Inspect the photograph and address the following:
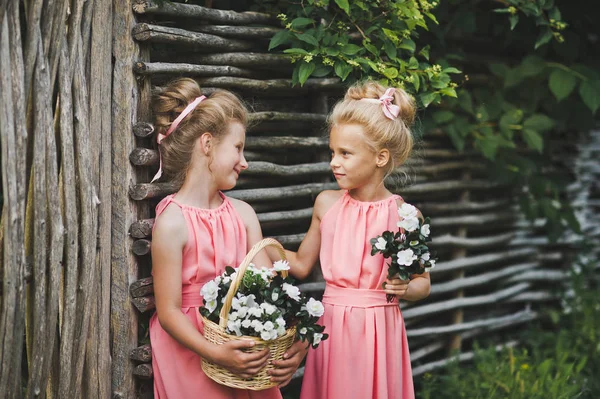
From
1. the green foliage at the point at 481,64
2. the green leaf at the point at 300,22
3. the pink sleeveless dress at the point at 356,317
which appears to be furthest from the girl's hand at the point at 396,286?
the green leaf at the point at 300,22

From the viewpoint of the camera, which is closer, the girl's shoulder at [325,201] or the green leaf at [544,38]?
the girl's shoulder at [325,201]

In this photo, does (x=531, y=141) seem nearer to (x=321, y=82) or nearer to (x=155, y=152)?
(x=321, y=82)

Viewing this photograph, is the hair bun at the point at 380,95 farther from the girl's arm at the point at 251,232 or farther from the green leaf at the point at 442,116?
the green leaf at the point at 442,116

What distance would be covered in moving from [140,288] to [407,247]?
1055 mm

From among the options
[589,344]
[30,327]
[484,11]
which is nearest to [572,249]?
[589,344]

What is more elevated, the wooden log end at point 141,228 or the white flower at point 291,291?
the wooden log end at point 141,228

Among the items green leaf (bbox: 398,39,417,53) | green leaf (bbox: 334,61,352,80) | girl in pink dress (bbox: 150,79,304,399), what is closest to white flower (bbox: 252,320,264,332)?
girl in pink dress (bbox: 150,79,304,399)

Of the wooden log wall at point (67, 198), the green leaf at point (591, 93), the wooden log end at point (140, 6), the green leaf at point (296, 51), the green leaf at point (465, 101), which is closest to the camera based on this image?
the wooden log wall at point (67, 198)

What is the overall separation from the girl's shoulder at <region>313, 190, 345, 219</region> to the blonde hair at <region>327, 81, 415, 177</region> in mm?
252

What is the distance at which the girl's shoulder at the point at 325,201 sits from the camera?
3.00 m

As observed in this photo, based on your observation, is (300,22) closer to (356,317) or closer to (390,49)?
(390,49)

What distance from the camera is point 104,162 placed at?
2703mm

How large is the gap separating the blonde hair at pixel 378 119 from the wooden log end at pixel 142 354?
→ 1181 mm

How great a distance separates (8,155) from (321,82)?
1625mm
